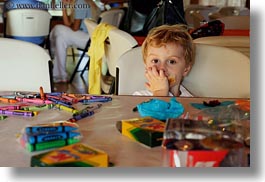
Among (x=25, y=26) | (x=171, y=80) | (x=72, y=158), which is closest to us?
(x=72, y=158)

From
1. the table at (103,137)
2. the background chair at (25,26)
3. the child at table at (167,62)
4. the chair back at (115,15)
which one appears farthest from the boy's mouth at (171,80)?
the background chair at (25,26)

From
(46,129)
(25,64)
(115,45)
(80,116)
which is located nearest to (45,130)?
(46,129)

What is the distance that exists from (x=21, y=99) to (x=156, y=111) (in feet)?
0.63

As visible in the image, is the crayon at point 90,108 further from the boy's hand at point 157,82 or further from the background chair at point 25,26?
the background chair at point 25,26

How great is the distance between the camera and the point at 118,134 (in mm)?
406

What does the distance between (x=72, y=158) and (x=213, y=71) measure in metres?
0.50

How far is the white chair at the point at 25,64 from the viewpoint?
0.76 meters

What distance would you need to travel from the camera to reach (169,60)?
0.67m

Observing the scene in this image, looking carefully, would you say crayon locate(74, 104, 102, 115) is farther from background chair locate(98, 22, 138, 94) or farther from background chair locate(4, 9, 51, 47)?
background chair locate(4, 9, 51, 47)

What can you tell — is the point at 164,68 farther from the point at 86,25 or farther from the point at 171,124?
the point at 86,25

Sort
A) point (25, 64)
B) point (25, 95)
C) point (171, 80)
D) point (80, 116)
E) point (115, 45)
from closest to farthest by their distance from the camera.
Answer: point (80, 116) → point (25, 95) → point (171, 80) → point (25, 64) → point (115, 45)

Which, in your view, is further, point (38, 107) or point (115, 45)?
point (115, 45)

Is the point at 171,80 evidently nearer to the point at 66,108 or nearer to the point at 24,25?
the point at 66,108

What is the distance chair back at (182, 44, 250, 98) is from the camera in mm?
733
